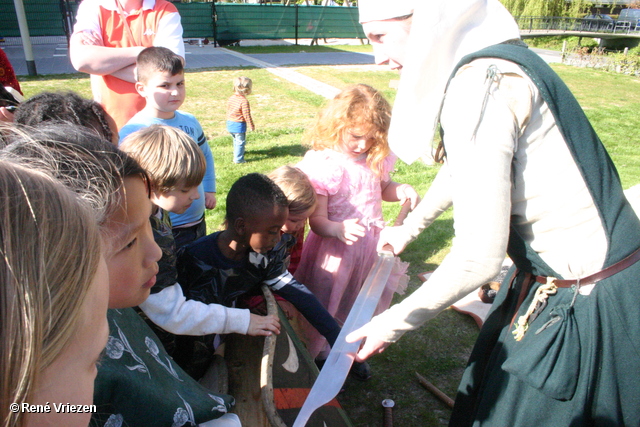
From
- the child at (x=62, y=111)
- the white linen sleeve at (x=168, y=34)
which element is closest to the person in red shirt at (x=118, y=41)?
the white linen sleeve at (x=168, y=34)

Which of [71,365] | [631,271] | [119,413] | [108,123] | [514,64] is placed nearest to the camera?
[71,365]

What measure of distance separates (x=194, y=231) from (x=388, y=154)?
1255mm

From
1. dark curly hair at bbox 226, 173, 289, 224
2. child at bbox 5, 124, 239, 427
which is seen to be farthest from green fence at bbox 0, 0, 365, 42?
child at bbox 5, 124, 239, 427

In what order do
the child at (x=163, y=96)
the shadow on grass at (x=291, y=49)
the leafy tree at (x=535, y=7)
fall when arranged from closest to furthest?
the child at (x=163, y=96) < the shadow on grass at (x=291, y=49) < the leafy tree at (x=535, y=7)

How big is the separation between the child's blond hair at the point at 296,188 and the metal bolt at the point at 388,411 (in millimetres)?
1119

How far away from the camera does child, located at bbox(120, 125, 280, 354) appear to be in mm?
1620

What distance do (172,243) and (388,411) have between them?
1.49 metres

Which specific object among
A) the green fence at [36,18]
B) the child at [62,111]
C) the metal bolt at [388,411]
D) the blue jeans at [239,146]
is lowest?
the metal bolt at [388,411]

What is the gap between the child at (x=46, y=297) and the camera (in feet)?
1.77

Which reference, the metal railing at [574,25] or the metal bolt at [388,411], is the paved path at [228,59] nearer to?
the metal bolt at [388,411]

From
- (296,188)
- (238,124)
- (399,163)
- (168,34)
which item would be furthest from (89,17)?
(399,163)

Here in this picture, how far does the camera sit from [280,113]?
31.0 feet

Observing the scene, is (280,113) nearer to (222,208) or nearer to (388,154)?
(222,208)

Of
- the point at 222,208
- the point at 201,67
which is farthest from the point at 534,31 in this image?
the point at 222,208
